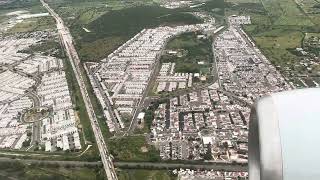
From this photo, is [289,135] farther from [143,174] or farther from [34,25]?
[34,25]

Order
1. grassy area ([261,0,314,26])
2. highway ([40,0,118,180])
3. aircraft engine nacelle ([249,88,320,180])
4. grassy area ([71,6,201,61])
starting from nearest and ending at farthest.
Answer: aircraft engine nacelle ([249,88,320,180])
highway ([40,0,118,180])
grassy area ([71,6,201,61])
grassy area ([261,0,314,26])

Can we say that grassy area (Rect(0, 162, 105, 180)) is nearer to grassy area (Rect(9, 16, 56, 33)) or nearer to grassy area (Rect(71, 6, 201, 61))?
grassy area (Rect(71, 6, 201, 61))

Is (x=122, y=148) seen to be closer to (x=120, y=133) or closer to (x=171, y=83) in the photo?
(x=120, y=133)

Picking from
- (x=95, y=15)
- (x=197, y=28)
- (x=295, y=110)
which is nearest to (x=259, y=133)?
(x=295, y=110)

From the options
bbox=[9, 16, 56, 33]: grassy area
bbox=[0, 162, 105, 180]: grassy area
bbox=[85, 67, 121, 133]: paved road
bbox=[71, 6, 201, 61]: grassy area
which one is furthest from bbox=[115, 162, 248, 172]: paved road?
bbox=[9, 16, 56, 33]: grassy area

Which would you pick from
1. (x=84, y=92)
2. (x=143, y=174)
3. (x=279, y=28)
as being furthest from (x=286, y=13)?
(x=143, y=174)

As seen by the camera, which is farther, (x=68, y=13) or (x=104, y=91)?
(x=68, y=13)
